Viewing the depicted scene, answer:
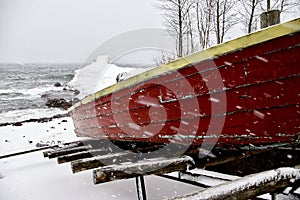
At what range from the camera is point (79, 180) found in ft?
10.8

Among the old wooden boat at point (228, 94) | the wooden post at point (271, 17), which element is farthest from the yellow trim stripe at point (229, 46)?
the wooden post at point (271, 17)

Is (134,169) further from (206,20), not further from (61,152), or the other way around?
(206,20)

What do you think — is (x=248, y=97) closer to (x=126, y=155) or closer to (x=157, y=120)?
(x=157, y=120)

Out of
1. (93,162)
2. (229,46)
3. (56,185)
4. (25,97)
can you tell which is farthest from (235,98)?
(25,97)

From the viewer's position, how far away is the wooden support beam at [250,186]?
3.93 feet

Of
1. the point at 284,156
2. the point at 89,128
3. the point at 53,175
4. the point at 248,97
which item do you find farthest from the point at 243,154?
the point at 89,128

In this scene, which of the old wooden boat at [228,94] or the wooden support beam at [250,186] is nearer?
the wooden support beam at [250,186]

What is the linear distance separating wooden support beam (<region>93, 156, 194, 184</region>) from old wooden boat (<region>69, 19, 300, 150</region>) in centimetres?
44

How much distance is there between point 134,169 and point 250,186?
84 cm

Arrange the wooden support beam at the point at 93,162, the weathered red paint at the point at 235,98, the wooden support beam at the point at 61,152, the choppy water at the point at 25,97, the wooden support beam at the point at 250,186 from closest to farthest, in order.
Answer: the wooden support beam at the point at 250,186
the weathered red paint at the point at 235,98
the wooden support beam at the point at 93,162
the wooden support beam at the point at 61,152
the choppy water at the point at 25,97

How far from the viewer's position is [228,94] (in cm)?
197

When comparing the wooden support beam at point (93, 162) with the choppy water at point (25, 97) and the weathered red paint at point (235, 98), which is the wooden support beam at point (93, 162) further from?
the choppy water at point (25, 97)

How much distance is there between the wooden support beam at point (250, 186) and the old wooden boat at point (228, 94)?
52cm

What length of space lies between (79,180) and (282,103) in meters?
2.64
